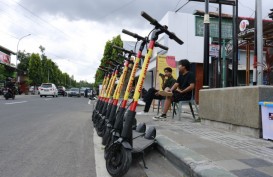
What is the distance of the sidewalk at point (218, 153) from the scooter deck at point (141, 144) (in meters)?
0.21

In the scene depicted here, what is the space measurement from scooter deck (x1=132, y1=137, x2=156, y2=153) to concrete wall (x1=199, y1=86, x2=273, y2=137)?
1.76 metres

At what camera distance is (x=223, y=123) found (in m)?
6.79

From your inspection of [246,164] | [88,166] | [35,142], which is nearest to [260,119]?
[246,164]

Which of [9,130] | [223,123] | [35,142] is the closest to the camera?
[35,142]

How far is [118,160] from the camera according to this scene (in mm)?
3902

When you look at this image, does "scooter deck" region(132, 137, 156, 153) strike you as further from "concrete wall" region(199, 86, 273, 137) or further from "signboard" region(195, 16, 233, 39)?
"signboard" region(195, 16, 233, 39)

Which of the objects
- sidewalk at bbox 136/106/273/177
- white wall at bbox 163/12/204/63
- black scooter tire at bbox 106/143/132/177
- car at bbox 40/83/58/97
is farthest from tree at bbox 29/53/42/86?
black scooter tire at bbox 106/143/132/177

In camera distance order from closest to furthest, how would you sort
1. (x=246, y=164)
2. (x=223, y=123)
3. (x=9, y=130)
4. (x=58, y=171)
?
(x=246, y=164) < (x=58, y=171) < (x=223, y=123) < (x=9, y=130)

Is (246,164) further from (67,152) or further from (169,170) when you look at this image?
(67,152)

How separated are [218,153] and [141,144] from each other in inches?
42.9

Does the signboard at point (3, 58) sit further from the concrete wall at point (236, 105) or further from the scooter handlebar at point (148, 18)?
the scooter handlebar at point (148, 18)

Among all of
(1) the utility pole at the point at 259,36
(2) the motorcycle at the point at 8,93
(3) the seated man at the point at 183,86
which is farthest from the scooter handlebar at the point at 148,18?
(2) the motorcycle at the point at 8,93

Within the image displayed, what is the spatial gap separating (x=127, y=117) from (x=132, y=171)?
69 cm

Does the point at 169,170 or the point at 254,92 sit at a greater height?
the point at 254,92
